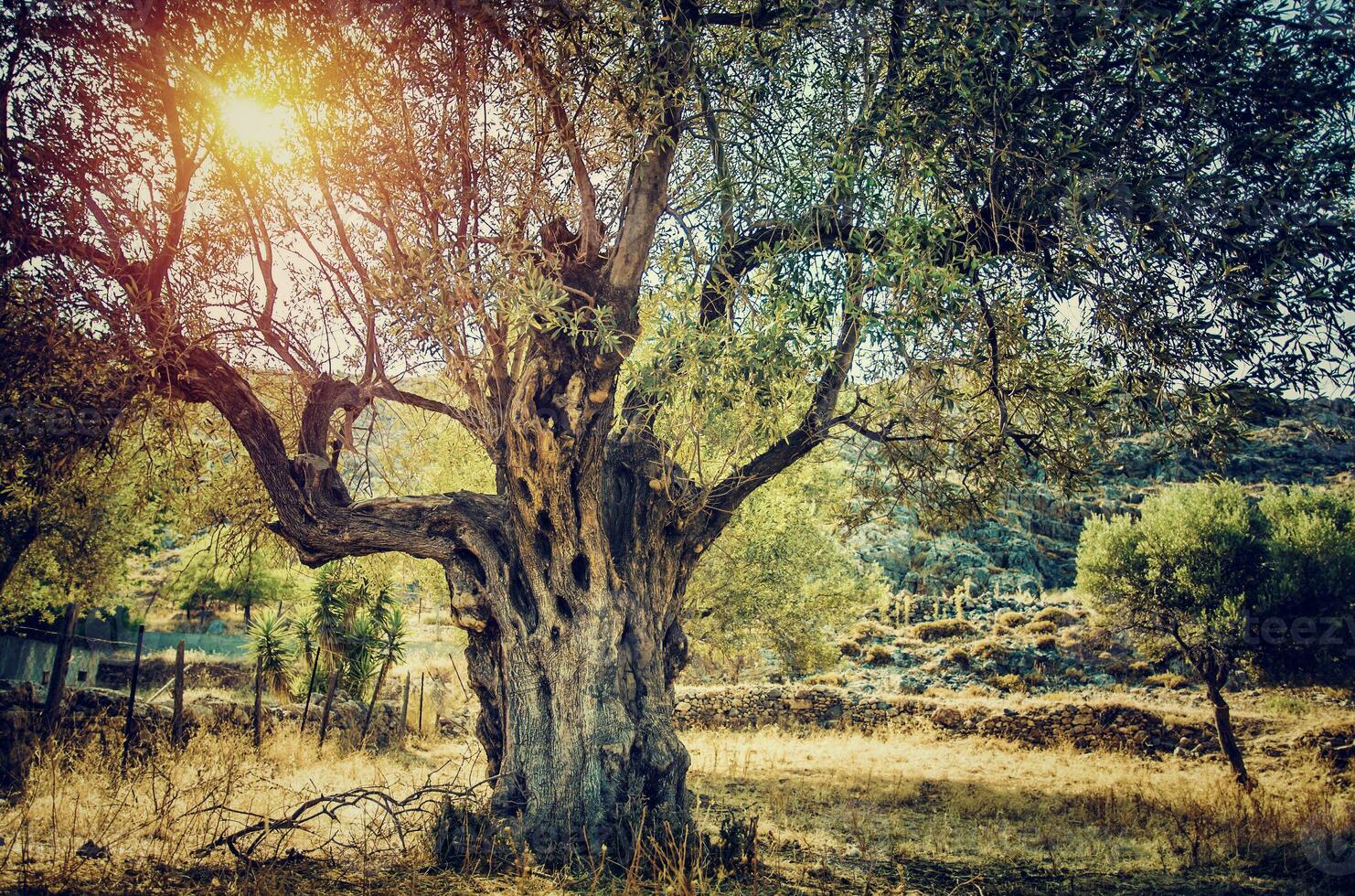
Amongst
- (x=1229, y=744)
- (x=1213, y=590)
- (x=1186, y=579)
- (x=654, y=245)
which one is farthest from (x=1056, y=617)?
(x=654, y=245)

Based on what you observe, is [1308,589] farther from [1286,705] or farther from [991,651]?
[991,651]

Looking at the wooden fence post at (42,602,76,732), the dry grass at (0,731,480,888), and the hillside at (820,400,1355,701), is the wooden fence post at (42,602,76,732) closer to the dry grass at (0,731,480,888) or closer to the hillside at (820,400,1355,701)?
the dry grass at (0,731,480,888)

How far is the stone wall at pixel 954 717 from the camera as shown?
19.2 meters

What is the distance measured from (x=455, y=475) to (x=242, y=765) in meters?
8.31

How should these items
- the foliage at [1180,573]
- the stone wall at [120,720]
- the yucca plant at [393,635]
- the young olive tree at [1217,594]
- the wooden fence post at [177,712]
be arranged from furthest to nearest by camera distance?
the yucca plant at [393,635] → the foliage at [1180,573] → the young olive tree at [1217,594] → the wooden fence post at [177,712] → the stone wall at [120,720]

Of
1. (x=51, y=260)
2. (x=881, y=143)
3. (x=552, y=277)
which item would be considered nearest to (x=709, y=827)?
(x=552, y=277)

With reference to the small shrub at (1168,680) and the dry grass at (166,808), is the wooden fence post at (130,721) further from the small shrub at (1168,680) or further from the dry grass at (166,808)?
the small shrub at (1168,680)

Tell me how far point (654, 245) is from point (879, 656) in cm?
3293

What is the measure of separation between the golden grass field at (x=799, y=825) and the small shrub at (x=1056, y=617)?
Result: 68.5 feet

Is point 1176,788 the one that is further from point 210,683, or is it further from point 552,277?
point 210,683

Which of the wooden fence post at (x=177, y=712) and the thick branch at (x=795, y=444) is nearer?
the thick branch at (x=795, y=444)

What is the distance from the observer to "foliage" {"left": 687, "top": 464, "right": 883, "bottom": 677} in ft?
58.7

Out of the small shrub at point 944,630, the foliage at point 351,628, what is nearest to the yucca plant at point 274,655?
the foliage at point 351,628

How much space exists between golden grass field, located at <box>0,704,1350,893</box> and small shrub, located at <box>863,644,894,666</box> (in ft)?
61.8
